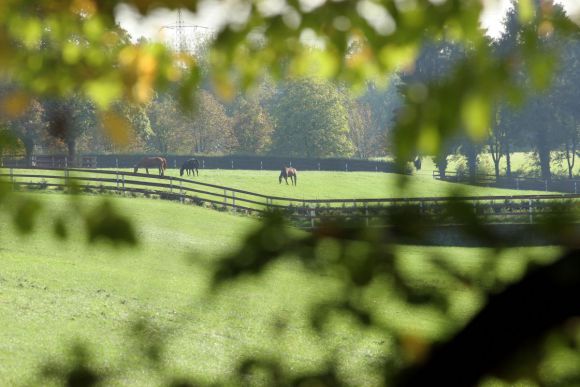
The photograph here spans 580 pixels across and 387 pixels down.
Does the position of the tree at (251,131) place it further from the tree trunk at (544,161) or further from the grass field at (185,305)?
the grass field at (185,305)

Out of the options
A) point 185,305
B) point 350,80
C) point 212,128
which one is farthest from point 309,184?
point 350,80

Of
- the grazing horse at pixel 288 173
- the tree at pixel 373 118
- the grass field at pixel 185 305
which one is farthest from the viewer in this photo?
the tree at pixel 373 118

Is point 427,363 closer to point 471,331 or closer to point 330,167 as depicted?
point 471,331

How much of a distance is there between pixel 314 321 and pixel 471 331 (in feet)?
1.44

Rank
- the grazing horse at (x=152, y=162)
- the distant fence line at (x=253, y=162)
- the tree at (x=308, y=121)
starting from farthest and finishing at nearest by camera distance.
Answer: the tree at (x=308, y=121)
the distant fence line at (x=253, y=162)
the grazing horse at (x=152, y=162)

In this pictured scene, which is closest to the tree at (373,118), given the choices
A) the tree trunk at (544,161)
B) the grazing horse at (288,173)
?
the tree trunk at (544,161)

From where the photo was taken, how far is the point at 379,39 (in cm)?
209

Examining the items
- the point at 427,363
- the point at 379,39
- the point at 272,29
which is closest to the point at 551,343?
the point at 427,363

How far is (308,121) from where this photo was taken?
77062 mm

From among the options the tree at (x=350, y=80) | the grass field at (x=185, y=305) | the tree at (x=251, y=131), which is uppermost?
the tree at (x=251, y=131)

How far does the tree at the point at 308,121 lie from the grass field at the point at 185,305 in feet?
151

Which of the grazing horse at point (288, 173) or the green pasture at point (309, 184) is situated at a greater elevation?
the grazing horse at point (288, 173)

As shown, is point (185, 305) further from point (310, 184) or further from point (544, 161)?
point (544, 161)

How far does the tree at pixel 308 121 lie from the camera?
76.1 meters
